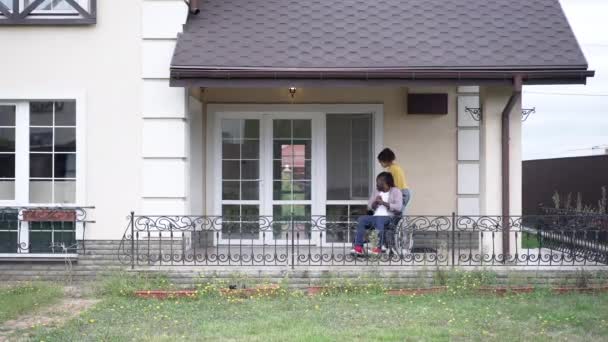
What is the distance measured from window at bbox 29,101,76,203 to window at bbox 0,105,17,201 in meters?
0.26

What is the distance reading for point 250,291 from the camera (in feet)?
30.8

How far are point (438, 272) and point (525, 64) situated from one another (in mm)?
3077

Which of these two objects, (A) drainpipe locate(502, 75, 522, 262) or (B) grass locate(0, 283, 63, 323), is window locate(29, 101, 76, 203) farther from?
(A) drainpipe locate(502, 75, 522, 262)

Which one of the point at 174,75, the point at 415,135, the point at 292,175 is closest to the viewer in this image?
the point at 174,75

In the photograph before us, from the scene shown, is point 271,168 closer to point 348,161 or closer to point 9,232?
point 348,161

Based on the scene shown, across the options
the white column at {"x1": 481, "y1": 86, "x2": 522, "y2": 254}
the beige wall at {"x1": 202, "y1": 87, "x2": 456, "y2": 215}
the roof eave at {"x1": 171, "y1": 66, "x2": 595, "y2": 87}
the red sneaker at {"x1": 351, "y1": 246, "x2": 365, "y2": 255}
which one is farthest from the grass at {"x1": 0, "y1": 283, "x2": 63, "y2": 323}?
the white column at {"x1": 481, "y1": 86, "x2": 522, "y2": 254}

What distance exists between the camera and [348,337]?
23.4ft

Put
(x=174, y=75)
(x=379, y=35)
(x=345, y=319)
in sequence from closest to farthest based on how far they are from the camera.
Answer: (x=345, y=319)
(x=174, y=75)
(x=379, y=35)

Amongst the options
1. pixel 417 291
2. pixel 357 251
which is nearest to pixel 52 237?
pixel 357 251

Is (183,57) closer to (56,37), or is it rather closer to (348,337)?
(56,37)

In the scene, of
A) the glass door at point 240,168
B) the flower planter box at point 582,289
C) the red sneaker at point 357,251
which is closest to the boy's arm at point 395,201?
the red sneaker at point 357,251

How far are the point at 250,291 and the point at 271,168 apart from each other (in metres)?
3.22

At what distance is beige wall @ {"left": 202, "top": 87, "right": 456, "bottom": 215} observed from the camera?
39.6ft

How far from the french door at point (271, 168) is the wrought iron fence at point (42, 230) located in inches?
100
